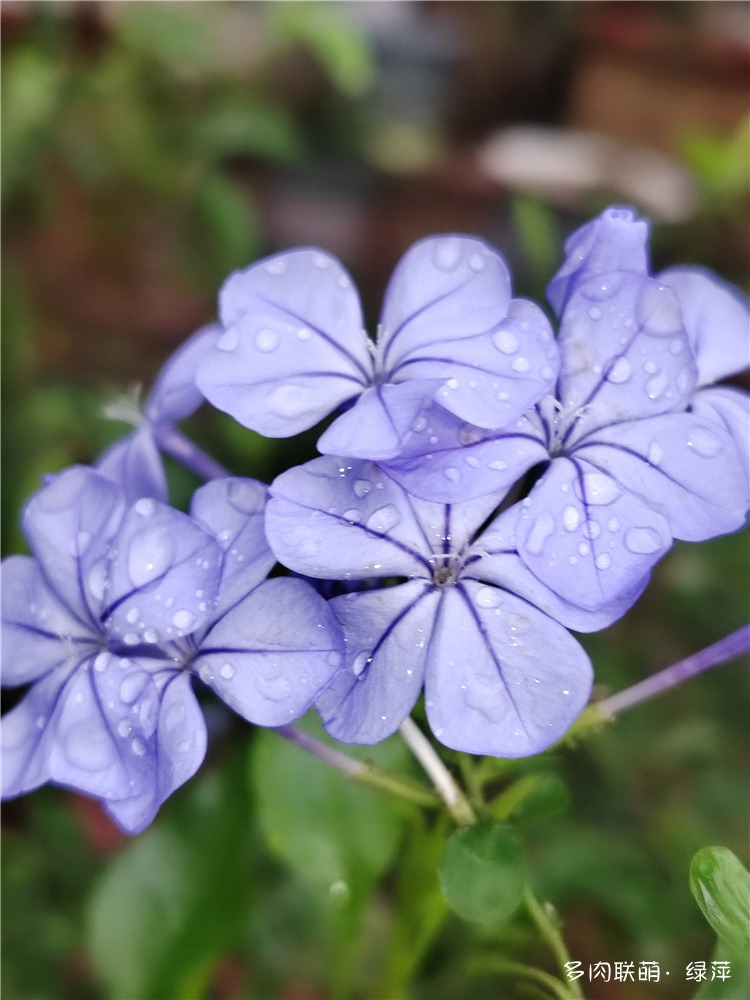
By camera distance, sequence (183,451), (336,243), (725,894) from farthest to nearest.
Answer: (336,243), (183,451), (725,894)

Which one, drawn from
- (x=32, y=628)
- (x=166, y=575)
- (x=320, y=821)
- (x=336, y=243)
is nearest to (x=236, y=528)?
(x=166, y=575)

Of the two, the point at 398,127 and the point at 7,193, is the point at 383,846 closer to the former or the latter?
the point at 7,193

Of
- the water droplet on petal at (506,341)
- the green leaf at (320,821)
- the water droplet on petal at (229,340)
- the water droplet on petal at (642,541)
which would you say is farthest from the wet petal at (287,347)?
the green leaf at (320,821)

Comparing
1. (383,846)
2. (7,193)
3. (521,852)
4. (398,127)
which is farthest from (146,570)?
(398,127)

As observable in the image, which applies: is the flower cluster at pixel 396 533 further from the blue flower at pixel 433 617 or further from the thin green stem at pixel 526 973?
the thin green stem at pixel 526 973

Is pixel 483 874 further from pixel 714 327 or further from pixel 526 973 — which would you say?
pixel 714 327

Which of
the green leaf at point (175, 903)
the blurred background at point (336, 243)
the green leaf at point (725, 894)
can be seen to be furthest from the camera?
the blurred background at point (336, 243)
